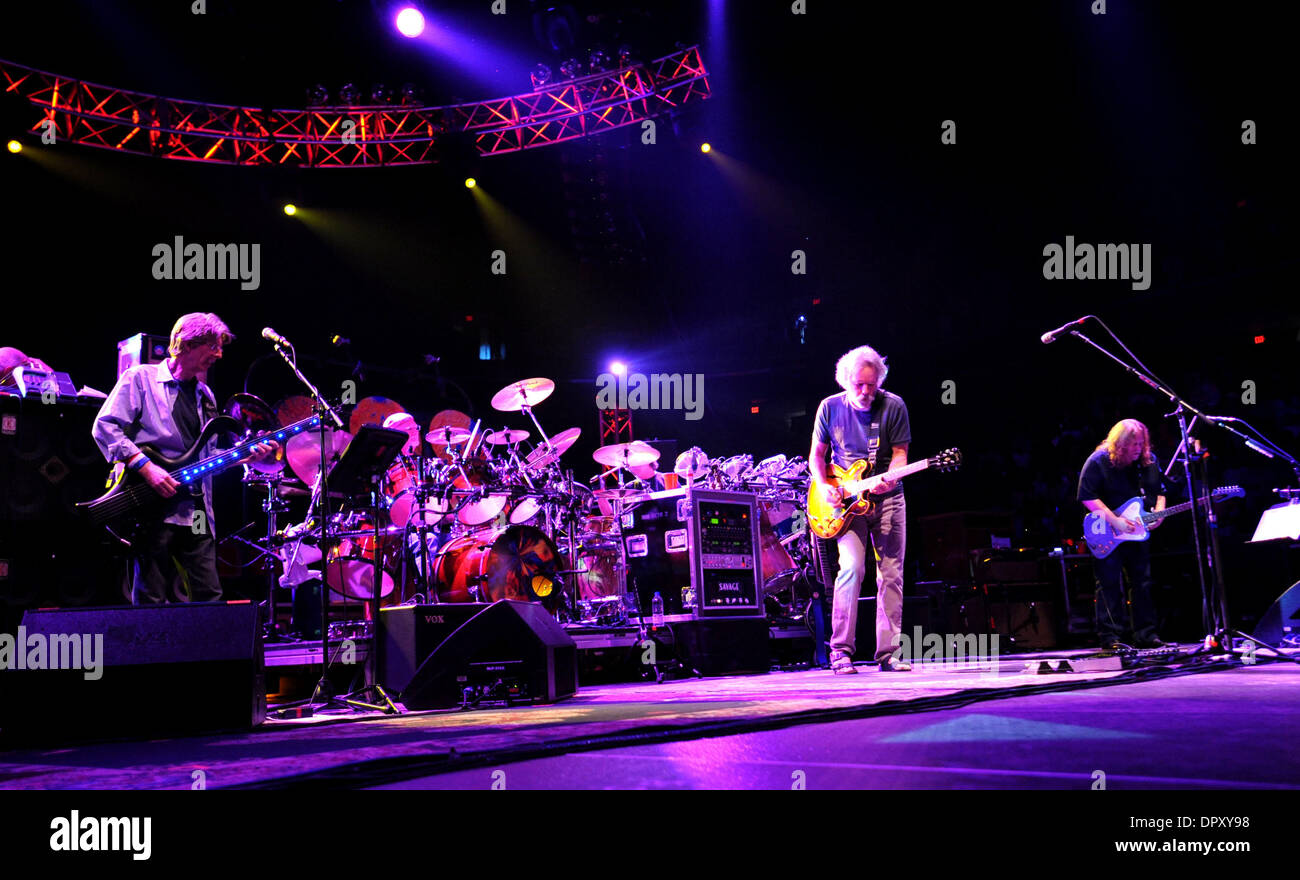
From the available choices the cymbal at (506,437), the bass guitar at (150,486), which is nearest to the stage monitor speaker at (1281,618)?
the cymbal at (506,437)

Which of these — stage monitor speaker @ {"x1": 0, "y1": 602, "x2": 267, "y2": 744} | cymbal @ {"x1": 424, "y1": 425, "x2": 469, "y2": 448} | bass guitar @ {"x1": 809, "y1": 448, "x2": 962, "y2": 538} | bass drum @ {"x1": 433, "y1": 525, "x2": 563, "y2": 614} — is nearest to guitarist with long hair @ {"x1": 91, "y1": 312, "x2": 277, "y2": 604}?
stage monitor speaker @ {"x1": 0, "y1": 602, "x2": 267, "y2": 744}

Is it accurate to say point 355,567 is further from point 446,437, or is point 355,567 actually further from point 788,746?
point 788,746

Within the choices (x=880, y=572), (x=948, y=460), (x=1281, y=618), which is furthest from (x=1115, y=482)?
(x=880, y=572)

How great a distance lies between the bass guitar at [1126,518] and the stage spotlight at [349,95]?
9125 mm

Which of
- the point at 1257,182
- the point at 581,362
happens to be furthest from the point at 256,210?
the point at 1257,182

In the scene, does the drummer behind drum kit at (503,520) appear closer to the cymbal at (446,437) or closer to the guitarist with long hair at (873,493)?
the cymbal at (446,437)

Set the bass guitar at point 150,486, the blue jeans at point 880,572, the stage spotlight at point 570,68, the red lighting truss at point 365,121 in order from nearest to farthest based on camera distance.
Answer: the bass guitar at point 150,486, the blue jeans at point 880,572, the red lighting truss at point 365,121, the stage spotlight at point 570,68

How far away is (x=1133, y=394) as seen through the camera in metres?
13.0

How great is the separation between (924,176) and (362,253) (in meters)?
8.88

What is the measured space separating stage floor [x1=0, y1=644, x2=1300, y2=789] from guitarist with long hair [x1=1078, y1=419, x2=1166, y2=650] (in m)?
3.41

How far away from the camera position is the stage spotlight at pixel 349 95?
35.6 feet
